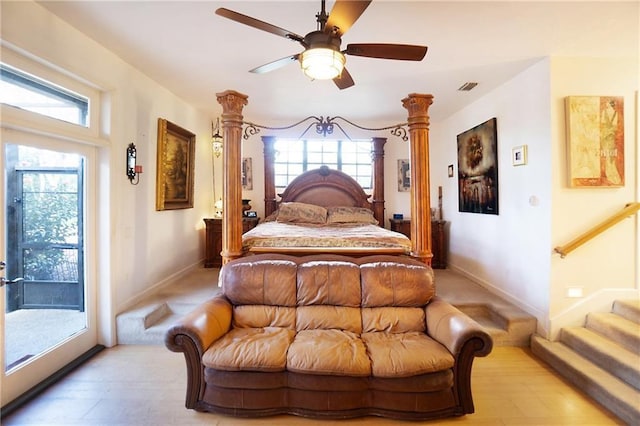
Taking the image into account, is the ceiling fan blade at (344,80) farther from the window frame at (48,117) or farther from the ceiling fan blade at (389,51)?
the window frame at (48,117)

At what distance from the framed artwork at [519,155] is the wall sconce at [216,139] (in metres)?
4.48

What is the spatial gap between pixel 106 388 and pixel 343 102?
420cm

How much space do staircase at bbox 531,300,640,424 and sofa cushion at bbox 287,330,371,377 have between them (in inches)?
70.0

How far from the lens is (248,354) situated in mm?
2049

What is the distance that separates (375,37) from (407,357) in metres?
2.57

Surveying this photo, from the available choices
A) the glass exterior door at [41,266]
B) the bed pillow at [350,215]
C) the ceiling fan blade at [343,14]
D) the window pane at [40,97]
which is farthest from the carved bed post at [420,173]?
the glass exterior door at [41,266]

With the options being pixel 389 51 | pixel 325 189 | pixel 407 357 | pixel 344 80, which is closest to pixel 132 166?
pixel 344 80

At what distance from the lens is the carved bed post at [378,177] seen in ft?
18.8

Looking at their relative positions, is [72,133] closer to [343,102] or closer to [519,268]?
[343,102]

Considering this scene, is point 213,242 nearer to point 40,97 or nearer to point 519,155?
point 40,97

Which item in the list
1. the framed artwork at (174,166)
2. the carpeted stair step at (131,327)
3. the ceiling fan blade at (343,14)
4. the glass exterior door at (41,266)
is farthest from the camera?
the framed artwork at (174,166)

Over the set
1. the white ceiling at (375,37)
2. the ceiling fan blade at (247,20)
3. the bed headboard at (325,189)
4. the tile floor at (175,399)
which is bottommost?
the tile floor at (175,399)

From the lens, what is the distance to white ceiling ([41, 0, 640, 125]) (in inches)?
91.2

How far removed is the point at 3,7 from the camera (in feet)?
6.95
